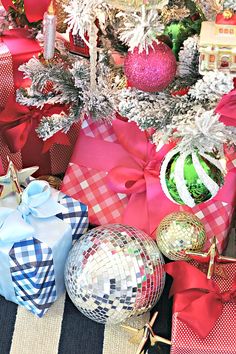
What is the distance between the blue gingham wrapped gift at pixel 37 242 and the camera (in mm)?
843

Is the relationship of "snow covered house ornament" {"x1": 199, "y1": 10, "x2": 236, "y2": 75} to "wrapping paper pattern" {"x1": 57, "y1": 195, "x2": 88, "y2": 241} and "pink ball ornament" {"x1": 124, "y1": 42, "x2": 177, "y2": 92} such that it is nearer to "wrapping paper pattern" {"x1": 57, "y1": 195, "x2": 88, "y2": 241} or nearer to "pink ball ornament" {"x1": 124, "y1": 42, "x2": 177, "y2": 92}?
"pink ball ornament" {"x1": 124, "y1": 42, "x2": 177, "y2": 92}

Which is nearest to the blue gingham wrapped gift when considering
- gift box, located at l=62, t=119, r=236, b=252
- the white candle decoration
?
gift box, located at l=62, t=119, r=236, b=252

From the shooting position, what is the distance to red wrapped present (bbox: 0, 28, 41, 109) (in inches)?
38.1

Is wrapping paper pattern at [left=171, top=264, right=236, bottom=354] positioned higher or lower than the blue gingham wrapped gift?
lower

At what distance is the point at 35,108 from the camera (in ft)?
3.30

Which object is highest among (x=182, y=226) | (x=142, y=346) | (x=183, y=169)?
(x=183, y=169)

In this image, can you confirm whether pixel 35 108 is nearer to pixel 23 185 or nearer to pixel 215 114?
pixel 23 185

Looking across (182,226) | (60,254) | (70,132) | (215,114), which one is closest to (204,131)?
(215,114)

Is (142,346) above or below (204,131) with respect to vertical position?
below

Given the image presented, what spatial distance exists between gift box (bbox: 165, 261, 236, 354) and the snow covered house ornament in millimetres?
311

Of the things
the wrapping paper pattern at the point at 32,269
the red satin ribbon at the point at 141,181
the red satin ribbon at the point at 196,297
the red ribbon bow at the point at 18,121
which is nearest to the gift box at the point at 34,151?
the red ribbon bow at the point at 18,121

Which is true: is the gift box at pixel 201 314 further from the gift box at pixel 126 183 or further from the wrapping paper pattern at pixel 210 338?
the gift box at pixel 126 183

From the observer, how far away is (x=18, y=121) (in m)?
1.00

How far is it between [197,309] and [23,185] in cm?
35
